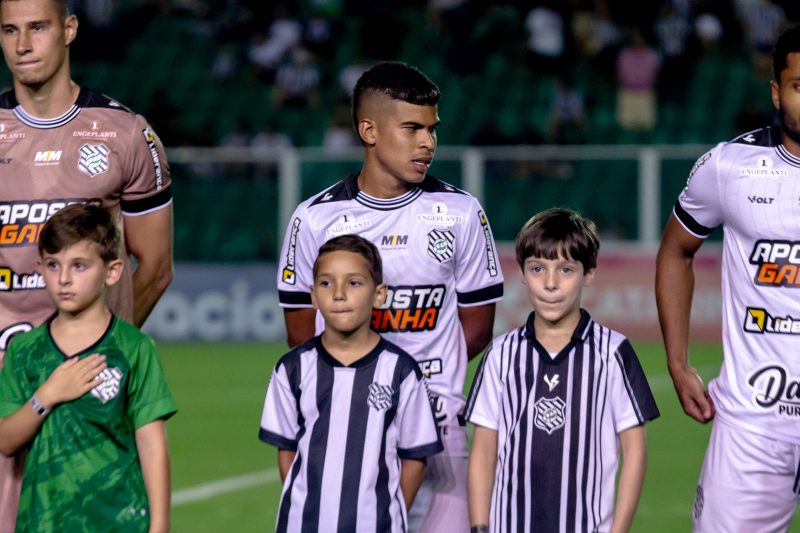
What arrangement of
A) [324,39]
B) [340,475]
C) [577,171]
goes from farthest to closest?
[324,39]
[577,171]
[340,475]

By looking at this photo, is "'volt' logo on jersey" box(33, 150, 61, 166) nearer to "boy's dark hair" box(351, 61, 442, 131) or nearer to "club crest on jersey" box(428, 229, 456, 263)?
"boy's dark hair" box(351, 61, 442, 131)

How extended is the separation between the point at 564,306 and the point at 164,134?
1355 cm

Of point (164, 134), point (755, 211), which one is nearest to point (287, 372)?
point (755, 211)

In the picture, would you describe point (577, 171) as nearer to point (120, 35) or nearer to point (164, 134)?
point (164, 134)

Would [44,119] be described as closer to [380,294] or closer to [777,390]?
[380,294]

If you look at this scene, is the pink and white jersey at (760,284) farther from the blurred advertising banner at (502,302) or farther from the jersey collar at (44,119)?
the blurred advertising banner at (502,302)

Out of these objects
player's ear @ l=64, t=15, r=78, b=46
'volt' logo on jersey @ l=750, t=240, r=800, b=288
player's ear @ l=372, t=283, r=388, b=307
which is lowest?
player's ear @ l=372, t=283, r=388, b=307

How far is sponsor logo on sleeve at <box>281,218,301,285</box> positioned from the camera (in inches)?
219

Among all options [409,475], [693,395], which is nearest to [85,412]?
[409,475]

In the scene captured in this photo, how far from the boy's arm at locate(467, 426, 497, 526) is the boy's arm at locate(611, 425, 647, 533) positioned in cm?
41

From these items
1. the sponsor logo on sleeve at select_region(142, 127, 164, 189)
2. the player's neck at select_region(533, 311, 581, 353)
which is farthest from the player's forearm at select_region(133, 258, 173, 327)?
the player's neck at select_region(533, 311, 581, 353)

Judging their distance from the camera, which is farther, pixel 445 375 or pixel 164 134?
pixel 164 134

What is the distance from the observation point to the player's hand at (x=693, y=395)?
5305 mm

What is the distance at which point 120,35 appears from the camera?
2084 centimetres
